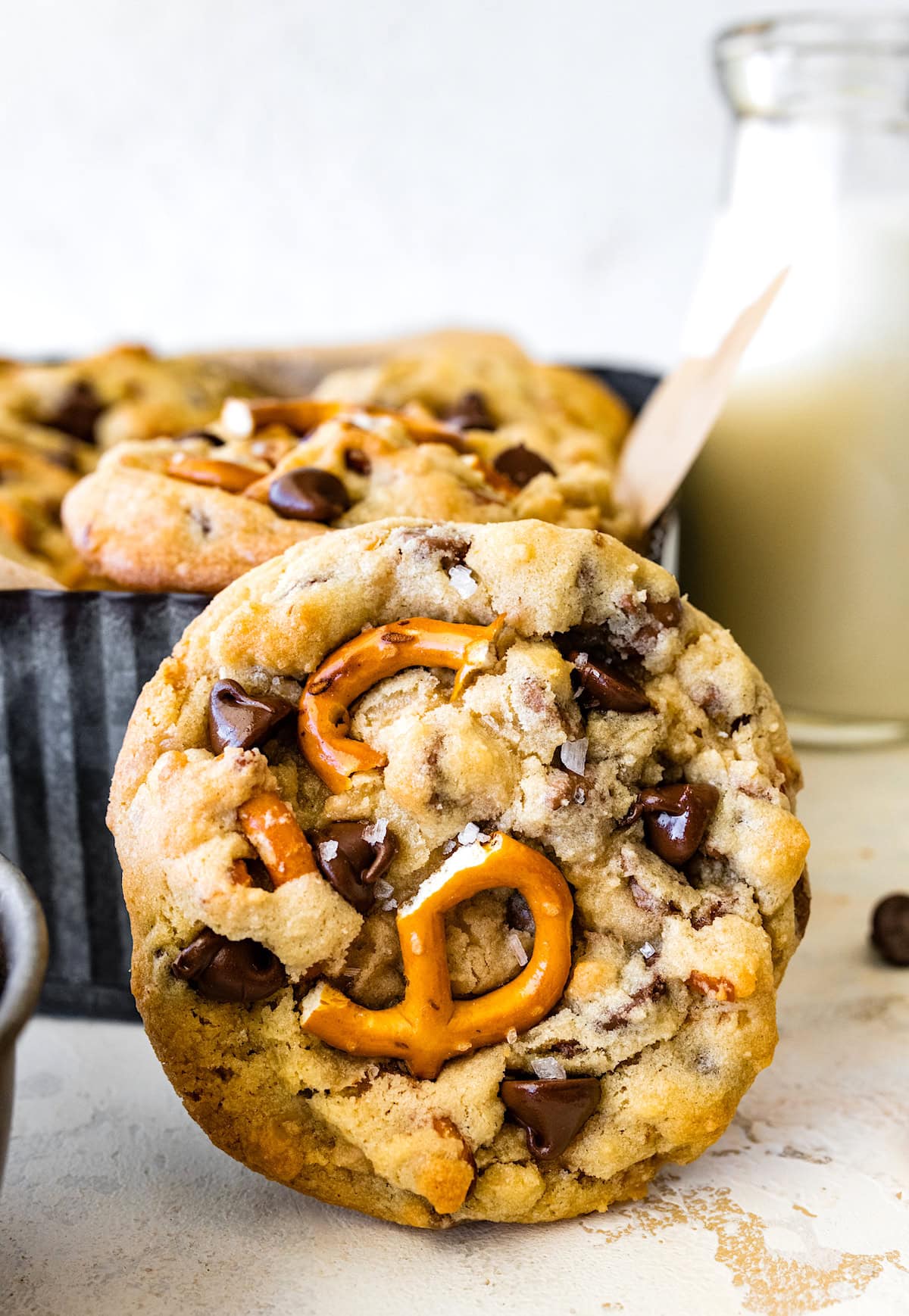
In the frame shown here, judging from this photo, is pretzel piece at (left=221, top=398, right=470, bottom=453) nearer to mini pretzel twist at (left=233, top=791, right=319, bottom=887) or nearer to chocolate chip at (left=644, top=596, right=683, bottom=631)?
chocolate chip at (left=644, top=596, right=683, bottom=631)

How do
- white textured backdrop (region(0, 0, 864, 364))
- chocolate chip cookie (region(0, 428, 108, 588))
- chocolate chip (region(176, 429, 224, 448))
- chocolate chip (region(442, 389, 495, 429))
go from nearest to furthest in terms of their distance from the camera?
chocolate chip cookie (region(0, 428, 108, 588)) → chocolate chip (region(176, 429, 224, 448)) → chocolate chip (region(442, 389, 495, 429)) → white textured backdrop (region(0, 0, 864, 364))

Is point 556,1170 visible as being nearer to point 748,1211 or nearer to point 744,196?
point 748,1211

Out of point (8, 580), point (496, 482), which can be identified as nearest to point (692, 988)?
point (496, 482)

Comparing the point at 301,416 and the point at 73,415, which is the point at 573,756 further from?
the point at 73,415

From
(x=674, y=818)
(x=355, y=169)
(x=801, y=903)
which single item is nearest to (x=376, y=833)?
(x=674, y=818)

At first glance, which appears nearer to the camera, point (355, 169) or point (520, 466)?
point (520, 466)

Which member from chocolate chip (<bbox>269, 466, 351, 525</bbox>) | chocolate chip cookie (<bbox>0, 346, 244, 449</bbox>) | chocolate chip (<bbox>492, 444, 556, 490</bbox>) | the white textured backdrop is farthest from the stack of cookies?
the white textured backdrop
